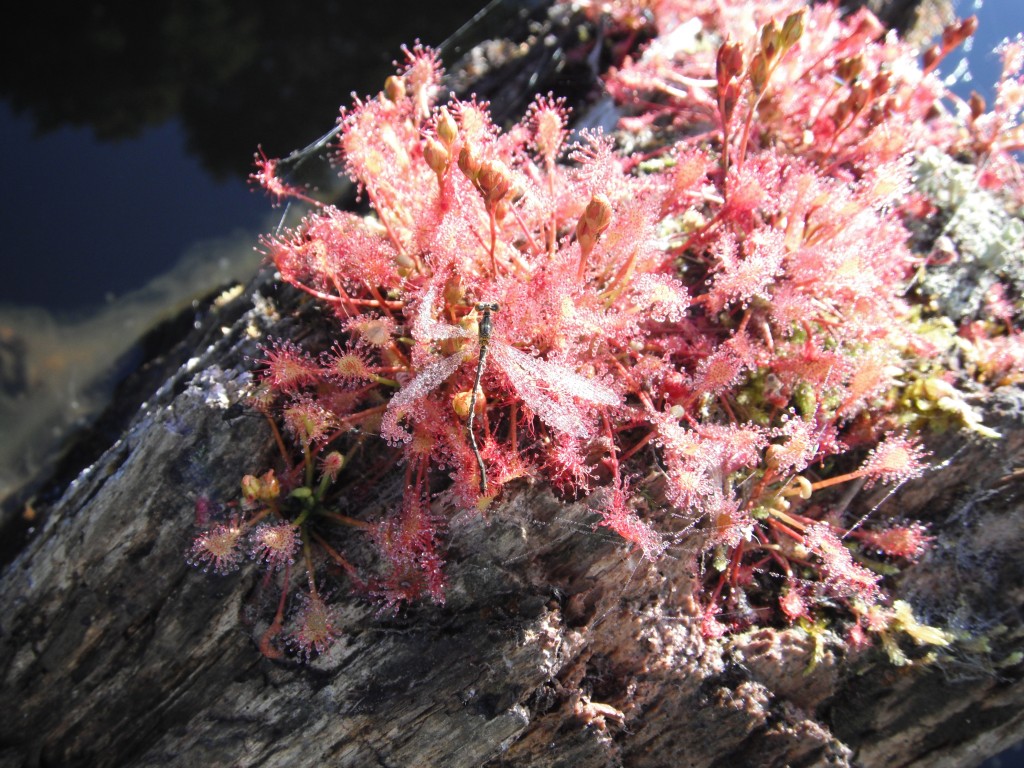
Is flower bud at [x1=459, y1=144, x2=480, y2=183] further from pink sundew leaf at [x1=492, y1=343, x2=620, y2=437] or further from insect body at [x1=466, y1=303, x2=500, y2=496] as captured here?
pink sundew leaf at [x1=492, y1=343, x2=620, y2=437]

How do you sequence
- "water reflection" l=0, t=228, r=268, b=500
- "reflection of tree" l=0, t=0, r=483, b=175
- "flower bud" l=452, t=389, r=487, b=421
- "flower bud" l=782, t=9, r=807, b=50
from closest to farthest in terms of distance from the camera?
"flower bud" l=452, t=389, r=487, b=421 → "flower bud" l=782, t=9, r=807, b=50 → "water reflection" l=0, t=228, r=268, b=500 → "reflection of tree" l=0, t=0, r=483, b=175

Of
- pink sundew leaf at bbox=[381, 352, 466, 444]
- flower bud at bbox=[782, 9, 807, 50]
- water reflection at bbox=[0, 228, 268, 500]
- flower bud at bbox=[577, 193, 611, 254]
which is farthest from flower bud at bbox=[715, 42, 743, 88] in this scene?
water reflection at bbox=[0, 228, 268, 500]

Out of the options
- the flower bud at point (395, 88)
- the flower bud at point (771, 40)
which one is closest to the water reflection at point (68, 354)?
the flower bud at point (395, 88)

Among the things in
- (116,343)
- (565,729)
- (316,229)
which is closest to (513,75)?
(316,229)

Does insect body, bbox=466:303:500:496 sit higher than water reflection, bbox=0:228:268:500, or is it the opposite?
water reflection, bbox=0:228:268:500

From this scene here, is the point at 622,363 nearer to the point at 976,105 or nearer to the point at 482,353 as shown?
the point at 482,353

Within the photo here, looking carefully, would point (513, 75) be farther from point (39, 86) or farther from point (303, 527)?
point (39, 86)

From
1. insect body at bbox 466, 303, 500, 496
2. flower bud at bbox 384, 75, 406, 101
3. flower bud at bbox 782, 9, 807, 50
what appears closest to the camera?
insect body at bbox 466, 303, 500, 496
